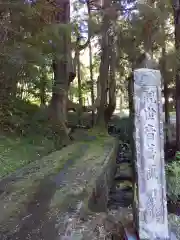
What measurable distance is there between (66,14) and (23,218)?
10138 millimetres

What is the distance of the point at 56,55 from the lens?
911cm

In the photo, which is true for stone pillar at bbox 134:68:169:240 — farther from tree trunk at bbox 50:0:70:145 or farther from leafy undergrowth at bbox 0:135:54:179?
tree trunk at bbox 50:0:70:145

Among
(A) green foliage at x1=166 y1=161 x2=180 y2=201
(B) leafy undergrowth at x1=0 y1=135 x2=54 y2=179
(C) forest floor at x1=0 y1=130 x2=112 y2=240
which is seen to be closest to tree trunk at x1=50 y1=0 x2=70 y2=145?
(B) leafy undergrowth at x1=0 y1=135 x2=54 y2=179

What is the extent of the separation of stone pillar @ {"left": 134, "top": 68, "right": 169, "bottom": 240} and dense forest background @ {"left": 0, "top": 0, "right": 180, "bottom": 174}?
4.38m

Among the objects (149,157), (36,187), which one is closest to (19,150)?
(36,187)

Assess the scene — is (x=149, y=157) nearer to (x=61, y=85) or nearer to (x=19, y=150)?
(x=19, y=150)

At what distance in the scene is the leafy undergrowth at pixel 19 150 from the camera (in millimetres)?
6656

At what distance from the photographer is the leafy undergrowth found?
6.66m

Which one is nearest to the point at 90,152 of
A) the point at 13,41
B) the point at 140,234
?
the point at 13,41

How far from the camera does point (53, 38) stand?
878cm

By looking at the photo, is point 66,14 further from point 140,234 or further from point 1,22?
point 140,234

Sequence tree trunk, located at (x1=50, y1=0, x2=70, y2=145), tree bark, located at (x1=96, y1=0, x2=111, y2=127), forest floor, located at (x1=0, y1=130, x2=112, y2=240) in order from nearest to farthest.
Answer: forest floor, located at (x1=0, y1=130, x2=112, y2=240), tree trunk, located at (x1=50, y1=0, x2=70, y2=145), tree bark, located at (x1=96, y1=0, x2=111, y2=127)

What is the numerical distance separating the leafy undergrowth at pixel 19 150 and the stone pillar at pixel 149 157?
397 cm

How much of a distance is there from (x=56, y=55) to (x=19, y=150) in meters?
3.43
